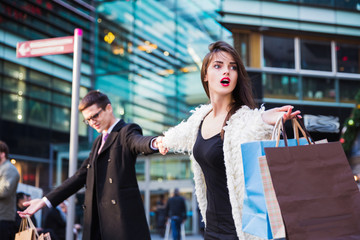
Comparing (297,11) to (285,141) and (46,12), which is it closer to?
(46,12)

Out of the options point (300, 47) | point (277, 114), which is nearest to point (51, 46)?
point (277, 114)

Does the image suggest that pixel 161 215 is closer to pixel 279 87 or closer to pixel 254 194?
pixel 279 87

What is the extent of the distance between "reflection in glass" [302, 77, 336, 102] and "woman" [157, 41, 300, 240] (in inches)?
531

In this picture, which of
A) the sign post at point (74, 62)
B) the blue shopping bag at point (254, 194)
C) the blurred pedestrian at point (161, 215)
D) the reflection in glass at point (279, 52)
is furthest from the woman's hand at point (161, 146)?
the blurred pedestrian at point (161, 215)

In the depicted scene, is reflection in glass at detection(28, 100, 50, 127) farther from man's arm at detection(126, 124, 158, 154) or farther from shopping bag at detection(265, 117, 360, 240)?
shopping bag at detection(265, 117, 360, 240)

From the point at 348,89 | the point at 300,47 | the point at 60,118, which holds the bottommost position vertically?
the point at 60,118

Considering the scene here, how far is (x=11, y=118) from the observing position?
18.8 m

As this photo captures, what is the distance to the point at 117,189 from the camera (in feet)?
13.9

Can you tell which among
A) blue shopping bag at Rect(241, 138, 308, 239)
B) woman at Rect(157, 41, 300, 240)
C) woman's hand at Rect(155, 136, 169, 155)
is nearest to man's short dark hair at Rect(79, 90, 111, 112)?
woman's hand at Rect(155, 136, 169, 155)

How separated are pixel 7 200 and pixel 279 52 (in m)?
12.3

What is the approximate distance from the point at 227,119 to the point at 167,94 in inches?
654

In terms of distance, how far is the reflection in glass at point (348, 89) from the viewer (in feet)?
51.9

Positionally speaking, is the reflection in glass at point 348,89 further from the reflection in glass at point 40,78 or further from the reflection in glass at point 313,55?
the reflection in glass at point 40,78

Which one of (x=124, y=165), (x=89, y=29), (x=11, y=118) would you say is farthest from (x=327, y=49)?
(x=124, y=165)
